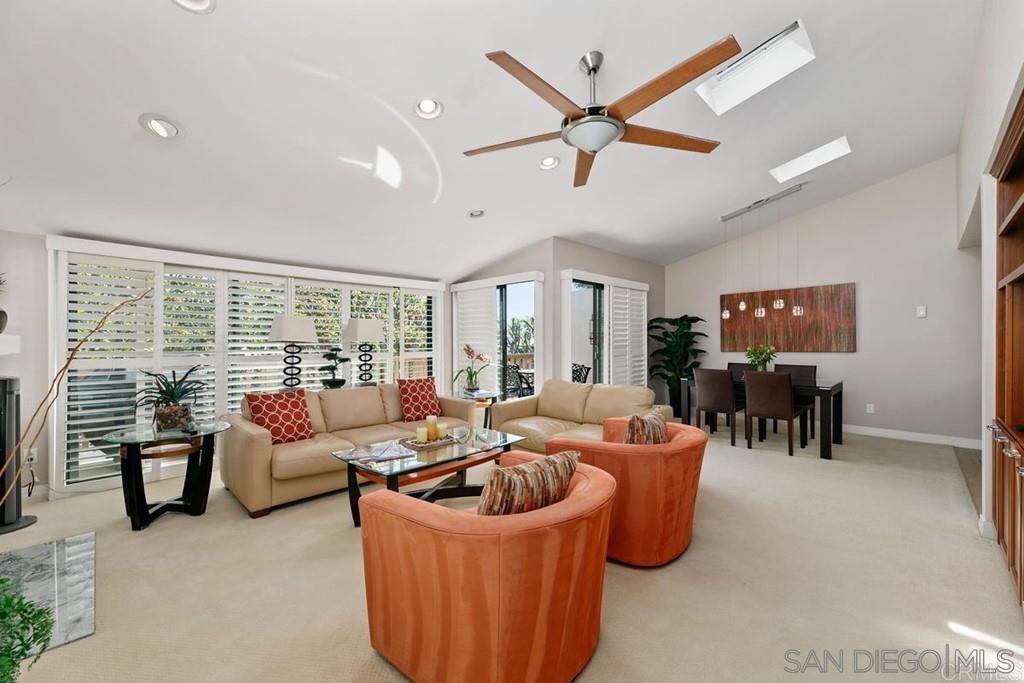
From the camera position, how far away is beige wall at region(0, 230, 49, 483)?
3.50 metres

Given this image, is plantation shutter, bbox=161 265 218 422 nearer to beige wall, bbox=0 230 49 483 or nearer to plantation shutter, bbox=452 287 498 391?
beige wall, bbox=0 230 49 483

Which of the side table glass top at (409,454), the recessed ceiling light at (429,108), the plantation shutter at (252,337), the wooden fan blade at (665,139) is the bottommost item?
the side table glass top at (409,454)

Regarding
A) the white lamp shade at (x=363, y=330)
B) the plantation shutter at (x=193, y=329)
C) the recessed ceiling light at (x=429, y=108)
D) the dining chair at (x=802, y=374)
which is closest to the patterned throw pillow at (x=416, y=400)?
the white lamp shade at (x=363, y=330)

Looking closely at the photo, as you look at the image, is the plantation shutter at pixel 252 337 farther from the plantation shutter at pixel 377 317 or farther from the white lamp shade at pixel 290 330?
the plantation shutter at pixel 377 317

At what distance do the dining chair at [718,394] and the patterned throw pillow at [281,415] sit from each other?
4.42m

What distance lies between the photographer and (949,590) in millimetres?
2283

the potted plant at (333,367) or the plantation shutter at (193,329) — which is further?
the potted plant at (333,367)

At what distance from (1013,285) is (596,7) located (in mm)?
2724

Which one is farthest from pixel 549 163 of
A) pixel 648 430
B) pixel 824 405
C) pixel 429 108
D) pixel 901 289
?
pixel 901 289

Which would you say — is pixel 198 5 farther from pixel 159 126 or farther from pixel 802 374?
pixel 802 374

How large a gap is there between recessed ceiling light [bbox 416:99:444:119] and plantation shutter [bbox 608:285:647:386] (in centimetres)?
401

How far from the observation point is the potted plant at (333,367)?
4707 mm

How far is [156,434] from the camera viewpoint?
10.5 feet

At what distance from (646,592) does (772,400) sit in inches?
136
